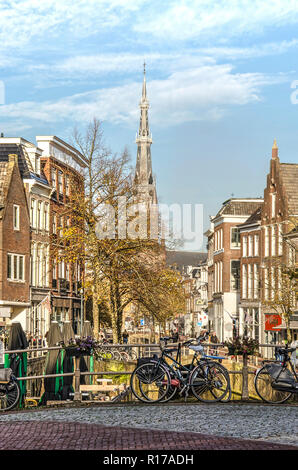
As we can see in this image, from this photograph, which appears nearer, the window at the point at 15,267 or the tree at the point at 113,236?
the tree at the point at 113,236

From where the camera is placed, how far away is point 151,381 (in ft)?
56.4

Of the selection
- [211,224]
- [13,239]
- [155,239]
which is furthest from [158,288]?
[211,224]

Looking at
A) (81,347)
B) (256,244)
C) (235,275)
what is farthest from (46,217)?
(81,347)

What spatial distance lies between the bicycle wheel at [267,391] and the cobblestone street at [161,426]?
0.65 m

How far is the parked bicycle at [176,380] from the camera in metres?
17.2

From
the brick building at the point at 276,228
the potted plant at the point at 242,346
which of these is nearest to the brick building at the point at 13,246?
the brick building at the point at 276,228

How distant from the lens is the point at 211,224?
93.2m

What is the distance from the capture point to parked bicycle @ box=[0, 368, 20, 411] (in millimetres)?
16969

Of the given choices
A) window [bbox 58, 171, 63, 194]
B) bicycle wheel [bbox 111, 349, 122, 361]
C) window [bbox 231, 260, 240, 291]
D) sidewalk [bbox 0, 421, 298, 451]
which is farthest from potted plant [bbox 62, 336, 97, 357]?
window [bbox 231, 260, 240, 291]

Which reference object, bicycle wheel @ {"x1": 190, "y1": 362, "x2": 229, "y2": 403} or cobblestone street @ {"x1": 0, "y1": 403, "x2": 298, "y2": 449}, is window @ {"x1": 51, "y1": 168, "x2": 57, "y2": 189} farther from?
cobblestone street @ {"x1": 0, "y1": 403, "x2": 298, "y2": 449}

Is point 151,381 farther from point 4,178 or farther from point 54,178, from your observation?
point 54,178

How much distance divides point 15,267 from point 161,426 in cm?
4206

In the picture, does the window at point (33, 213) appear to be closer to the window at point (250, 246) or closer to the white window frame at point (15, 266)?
the white window frame at point (15, 266)
